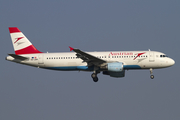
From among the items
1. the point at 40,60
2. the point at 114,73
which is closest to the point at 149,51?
the point at 114,73

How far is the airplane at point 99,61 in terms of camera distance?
4909 centimetres

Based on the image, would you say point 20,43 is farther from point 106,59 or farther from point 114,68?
point 114,68

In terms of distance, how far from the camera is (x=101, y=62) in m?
49.5

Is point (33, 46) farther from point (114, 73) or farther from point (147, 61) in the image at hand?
point (147, 61)

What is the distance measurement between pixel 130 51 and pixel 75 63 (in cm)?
876

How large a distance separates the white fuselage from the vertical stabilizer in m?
2.00

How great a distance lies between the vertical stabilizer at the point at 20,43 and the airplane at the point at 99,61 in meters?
0.96

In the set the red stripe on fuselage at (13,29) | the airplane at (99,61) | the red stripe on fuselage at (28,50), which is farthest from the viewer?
the red stripe on fuselage at (13,29)

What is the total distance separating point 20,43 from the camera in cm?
5462

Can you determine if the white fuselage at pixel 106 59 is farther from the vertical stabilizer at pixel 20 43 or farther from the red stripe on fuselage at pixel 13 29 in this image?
the red stripe on fuselage at pixel 13 29

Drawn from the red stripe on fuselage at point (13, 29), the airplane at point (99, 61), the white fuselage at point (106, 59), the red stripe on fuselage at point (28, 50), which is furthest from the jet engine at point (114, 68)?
the red stripe on fuselage at point (13, 29)

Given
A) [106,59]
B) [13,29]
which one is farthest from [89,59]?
[13,29]

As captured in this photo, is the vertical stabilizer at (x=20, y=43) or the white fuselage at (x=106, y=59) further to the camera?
the vertical stabilizer at (x=20, y=43)

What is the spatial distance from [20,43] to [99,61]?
14.5 meters
